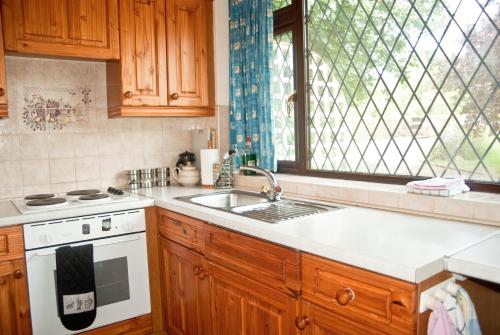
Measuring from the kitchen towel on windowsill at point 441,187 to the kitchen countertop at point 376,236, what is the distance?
11 cm

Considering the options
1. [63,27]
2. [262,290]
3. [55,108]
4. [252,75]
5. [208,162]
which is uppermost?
[63,27]

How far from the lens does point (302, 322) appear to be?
4.67 ft

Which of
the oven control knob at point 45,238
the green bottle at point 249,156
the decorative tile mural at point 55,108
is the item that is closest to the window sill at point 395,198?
the green bottle at point 249,156

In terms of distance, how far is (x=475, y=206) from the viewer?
151 centimetres

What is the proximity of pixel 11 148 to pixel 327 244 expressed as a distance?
2069 millimetres

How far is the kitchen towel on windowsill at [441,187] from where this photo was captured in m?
1.62

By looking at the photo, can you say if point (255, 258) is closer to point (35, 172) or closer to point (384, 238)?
point (384, 238)

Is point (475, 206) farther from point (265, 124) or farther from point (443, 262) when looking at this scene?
point (265, 124)

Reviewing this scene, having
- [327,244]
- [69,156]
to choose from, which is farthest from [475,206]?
[69,156]

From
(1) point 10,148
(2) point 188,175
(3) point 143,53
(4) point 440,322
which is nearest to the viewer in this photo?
(4) point 440,322

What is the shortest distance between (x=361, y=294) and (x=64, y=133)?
7.08 ft

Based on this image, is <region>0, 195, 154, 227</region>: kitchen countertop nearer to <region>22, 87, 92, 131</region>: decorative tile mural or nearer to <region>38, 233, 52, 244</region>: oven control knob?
<region>38, 233, 52, 244</region>: oven control knob

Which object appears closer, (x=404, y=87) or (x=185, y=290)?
(x=404, y=87)

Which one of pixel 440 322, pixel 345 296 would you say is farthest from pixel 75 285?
pixel 440 322
